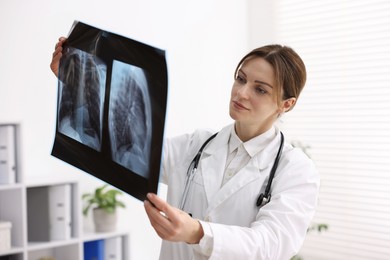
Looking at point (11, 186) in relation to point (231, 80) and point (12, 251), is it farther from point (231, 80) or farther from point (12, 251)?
point (231, 80)

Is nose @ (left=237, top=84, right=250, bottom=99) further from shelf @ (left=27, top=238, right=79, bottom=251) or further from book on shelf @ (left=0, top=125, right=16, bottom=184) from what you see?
shelf @ (left=27, top=238, right=79, bottom=251)

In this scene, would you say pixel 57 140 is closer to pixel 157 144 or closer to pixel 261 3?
pixel 157 144

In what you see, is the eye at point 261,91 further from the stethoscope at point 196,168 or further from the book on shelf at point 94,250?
the book on shelf at point 94,250

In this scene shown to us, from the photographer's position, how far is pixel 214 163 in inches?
73.2

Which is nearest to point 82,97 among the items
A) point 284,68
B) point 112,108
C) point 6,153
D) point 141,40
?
point 112,108

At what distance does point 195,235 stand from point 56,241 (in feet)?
7.16

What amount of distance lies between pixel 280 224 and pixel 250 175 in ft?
0.71

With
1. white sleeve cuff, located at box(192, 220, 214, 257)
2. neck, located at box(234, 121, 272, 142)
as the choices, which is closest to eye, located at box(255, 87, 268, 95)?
neck, located at box(234, 121, 272, 142)

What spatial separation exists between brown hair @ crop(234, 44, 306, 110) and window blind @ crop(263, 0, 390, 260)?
2305 millimetres

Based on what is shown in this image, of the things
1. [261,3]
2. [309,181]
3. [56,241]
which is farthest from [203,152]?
[261,3]

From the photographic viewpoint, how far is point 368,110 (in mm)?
4027

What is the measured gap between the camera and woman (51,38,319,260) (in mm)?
1548

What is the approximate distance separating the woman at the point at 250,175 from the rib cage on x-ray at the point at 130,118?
0.20 m

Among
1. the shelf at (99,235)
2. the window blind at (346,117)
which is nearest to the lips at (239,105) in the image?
the shelf at (99,235)
